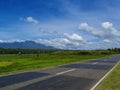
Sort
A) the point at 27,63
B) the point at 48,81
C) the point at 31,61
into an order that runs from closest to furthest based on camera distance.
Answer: the point at 48,81 < the point at 27,63 < the point at 31,61

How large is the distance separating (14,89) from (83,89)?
3428 millimetres

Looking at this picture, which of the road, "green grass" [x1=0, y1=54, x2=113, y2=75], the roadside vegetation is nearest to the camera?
the road

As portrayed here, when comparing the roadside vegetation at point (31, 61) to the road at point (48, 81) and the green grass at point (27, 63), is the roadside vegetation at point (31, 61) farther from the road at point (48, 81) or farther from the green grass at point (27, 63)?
the road at point (48, 81)

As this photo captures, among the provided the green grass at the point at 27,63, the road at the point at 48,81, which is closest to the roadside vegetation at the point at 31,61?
the green grass at the point at 27,63

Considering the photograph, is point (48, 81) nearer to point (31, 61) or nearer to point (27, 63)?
point (27, 63)

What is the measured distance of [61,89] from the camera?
12.0 meters

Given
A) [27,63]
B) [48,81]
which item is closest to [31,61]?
[27,63]

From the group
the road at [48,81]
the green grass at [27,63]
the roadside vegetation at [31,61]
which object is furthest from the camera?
the roadside vegetation at [31,61]

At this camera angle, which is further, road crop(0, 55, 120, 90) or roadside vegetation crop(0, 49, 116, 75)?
roadside vegetation crop(0, 49, 116, 75)

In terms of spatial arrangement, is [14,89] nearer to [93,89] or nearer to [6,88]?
[6,88]

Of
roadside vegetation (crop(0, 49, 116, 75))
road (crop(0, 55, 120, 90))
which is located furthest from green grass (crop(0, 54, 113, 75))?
road (crop(0, 55, 120, 90))

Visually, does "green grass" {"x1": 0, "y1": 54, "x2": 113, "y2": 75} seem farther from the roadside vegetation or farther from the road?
the road

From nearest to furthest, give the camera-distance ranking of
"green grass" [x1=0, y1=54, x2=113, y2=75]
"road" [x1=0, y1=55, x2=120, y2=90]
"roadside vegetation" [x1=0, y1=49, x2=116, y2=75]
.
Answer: "road" [x1=0, y1=55, x2=120, y2=90], "green grass" [x1=0, y1=54, x2=113, y2=75], "roadside vegetation" [x1=0, y1=49, x2=116, y2=75]

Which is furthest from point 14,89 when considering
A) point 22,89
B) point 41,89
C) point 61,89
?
point 61,89
